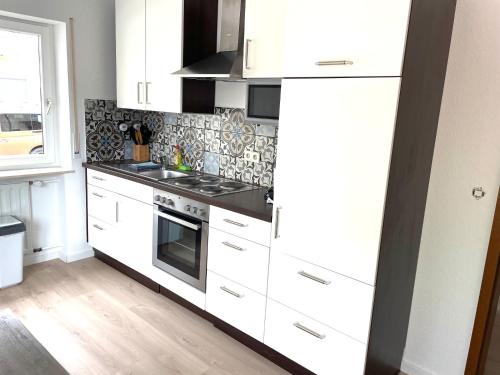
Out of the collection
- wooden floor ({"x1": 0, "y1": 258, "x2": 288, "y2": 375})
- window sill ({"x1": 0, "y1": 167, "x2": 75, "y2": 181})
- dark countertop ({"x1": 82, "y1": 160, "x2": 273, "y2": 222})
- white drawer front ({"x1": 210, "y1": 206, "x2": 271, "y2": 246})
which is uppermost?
dark countertop ({"x1": 82, "y1": 160, "x2": 273, "y2": 222})

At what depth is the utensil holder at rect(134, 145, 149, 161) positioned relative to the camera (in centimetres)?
350

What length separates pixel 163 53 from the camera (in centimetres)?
275

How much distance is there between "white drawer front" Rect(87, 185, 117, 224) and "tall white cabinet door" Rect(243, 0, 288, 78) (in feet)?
5.18

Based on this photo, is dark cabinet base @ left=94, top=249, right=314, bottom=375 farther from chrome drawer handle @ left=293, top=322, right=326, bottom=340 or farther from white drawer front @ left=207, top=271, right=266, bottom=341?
chrome drawer handle @ left=293, top=322, right=326, bottom=340

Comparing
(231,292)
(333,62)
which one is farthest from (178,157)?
(333,62)

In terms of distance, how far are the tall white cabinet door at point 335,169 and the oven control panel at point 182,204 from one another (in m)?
0.57

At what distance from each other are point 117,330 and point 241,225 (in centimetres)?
106

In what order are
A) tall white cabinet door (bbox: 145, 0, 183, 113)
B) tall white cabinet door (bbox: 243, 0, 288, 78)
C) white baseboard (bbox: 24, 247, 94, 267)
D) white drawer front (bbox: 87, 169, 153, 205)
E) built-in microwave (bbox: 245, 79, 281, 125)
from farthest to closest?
1. white baseboard (bbox: 24, 247, 94, 267)
2. white drawer front (bbox: 87, 169, 153, 205)
3. tall white cabinet door (bbox: 145, 0, 183, 113)
4. built-in microwave (bbox: 245, 79, 281, 125)
5. tall white cabinet door (bbox: 243, 0, 288, 78)

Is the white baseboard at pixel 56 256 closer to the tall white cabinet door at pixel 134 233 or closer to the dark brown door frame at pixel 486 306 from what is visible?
the tall white cabinet door at pixel 134 233

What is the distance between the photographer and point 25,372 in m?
0.96

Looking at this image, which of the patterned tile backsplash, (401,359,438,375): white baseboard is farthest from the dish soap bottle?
(401,359,438,375): white baseboard

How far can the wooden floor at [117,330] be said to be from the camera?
2.12 m

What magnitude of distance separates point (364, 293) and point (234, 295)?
2.72 ft

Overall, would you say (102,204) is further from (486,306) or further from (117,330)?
(486,306)
